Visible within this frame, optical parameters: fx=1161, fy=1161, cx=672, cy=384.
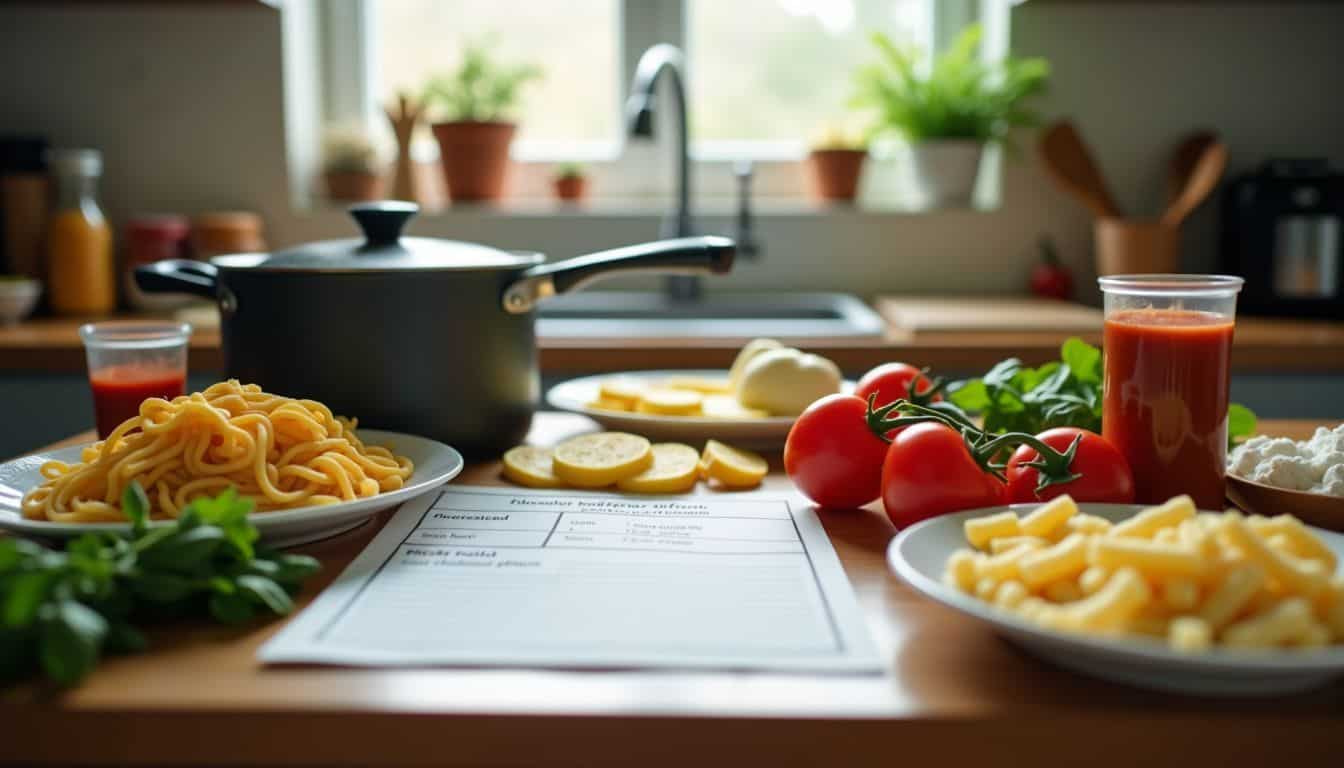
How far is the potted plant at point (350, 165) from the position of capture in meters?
2.76

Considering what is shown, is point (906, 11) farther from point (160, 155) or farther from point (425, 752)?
point (425, 752)

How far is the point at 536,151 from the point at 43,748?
2.55 metres

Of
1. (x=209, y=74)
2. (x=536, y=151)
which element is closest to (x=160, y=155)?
(x=209, y=74)

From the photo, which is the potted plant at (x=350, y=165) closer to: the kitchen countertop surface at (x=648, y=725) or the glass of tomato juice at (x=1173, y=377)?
the glass of tomato juice at (x=1173, y=377)

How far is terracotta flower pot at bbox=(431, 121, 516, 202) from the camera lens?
8.96 feet

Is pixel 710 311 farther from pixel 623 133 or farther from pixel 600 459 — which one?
pixel 600 459

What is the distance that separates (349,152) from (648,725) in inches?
95.6

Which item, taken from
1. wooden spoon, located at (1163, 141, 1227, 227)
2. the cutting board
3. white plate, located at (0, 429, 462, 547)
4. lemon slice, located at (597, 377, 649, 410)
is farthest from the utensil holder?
white plate, located at (0, 429, 462, 547)

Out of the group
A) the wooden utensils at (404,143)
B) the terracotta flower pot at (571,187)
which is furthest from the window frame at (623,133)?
the wooden utensils at (404,143)

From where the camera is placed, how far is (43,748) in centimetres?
Answer: 58

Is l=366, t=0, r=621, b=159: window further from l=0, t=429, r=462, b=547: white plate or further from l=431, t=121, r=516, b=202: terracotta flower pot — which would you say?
l=0, t=429, r=462, b=547: white plate

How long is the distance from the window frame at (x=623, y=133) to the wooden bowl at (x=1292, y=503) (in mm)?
2136

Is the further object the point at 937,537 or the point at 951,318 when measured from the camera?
the point at 951,318

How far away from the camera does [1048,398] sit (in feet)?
3.46
